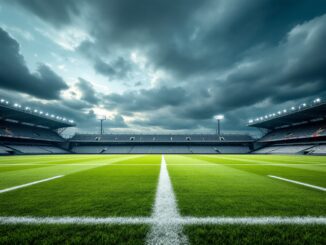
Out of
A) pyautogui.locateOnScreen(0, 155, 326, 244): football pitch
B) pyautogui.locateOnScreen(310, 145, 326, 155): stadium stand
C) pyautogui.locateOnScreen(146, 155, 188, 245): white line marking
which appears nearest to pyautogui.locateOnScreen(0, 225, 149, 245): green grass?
pyautogui.locateOnScreen(0, 155, 326, 244): football pitch

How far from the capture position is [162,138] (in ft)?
166

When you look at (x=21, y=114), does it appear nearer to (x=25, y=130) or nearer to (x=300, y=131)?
Answer: (x=25, y=130)

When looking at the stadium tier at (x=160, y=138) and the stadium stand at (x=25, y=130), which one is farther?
the stadium tier at (x=160, y=138)

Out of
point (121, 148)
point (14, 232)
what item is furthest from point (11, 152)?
point (14, 232)

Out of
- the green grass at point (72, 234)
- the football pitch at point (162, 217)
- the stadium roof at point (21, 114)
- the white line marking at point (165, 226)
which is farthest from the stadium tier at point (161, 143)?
the green grass at point (72, 234)

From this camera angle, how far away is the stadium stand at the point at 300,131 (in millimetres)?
29125

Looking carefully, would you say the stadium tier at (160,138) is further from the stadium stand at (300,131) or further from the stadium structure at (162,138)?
the stadium stand at (300,131)

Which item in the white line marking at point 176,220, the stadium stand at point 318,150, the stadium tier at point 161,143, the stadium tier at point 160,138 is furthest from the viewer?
the stadium tier at point 160,138

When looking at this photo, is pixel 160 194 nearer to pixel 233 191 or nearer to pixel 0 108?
pixel 233 191

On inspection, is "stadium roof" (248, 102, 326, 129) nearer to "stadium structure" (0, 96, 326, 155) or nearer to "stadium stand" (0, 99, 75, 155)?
"stadium structure" (0, 96, 326, 155)

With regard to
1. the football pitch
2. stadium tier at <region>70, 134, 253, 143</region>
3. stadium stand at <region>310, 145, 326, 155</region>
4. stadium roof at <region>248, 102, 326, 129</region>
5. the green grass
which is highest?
stadium roof at <region>248, 102, 326, 129</region>

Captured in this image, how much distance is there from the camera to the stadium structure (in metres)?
32.2

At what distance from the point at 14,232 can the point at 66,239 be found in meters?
0.57

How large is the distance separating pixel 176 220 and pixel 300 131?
48177 millimetres
